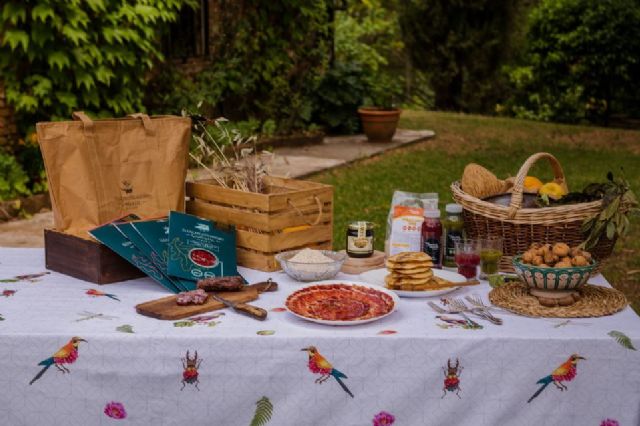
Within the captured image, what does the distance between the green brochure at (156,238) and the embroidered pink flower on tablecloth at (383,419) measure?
2.38 feet

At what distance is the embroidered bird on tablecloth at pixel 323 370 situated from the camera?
7.13ft

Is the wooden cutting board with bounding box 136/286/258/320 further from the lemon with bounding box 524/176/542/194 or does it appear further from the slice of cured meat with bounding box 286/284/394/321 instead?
the lemon with bounding box 524/176/542/194

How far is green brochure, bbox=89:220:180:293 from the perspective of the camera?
257 centimetres

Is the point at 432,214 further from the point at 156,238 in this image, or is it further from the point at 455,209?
the point at 156,238

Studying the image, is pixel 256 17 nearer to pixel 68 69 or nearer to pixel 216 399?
pixel 68 69

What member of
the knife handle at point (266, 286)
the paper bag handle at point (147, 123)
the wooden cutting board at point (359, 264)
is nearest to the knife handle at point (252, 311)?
the knife handle at point (266, 286)

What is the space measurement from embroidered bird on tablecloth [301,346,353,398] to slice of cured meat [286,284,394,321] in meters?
0.12

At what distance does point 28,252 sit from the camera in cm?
302

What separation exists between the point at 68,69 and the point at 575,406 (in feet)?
19.8

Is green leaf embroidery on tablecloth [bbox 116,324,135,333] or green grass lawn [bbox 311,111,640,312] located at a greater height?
green leaf embroidery on tablecloth [bbox 116,324,135,333]

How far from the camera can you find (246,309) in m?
2.33

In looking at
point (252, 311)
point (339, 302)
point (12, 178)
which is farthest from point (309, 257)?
point (12, 178)

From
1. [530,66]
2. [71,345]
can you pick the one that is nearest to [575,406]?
[71,345]

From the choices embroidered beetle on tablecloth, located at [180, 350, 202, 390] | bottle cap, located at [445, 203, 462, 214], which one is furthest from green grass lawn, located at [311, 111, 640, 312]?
embroidered beetle on tablecloth, located at [180, 350, 202, 390]
